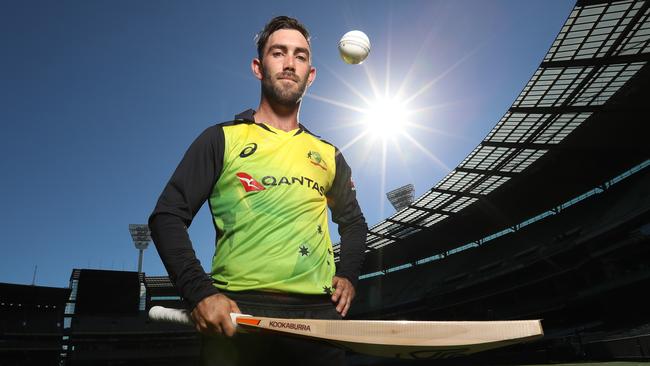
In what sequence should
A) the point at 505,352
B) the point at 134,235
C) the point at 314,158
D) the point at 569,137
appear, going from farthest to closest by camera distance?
the point at 134,235 → the point at 569,137 → the point at 505,352 → the point at 314,158

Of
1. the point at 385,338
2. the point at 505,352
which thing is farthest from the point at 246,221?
the point at 505,352

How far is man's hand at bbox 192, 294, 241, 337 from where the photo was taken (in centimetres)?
158

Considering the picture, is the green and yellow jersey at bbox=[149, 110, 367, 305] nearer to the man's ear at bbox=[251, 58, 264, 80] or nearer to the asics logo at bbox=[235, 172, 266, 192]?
the asics logo at bbox=[235, 172, 266, 192]

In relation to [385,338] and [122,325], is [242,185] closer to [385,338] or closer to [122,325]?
[385,338]

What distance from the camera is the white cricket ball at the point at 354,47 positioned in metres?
6.30

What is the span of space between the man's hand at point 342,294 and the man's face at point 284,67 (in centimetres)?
98

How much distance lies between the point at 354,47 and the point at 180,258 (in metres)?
5.32

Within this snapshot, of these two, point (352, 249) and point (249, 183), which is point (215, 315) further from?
point (352, 249)

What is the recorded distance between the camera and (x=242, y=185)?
200cm

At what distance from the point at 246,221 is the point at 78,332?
4956 centimetres

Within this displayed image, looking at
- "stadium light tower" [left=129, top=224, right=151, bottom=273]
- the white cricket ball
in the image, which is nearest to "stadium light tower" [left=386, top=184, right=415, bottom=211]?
"stadium light tower" [left=129, top=224, right=151, bottom=273]

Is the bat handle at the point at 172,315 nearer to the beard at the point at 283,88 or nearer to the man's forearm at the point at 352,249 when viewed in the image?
the man's forearm at the point at 352,249

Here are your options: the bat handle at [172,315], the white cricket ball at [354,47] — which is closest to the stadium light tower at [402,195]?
the white cricket ball at [354,47]

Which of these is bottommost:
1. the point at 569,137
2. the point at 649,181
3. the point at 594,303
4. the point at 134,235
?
the point at 594,303
